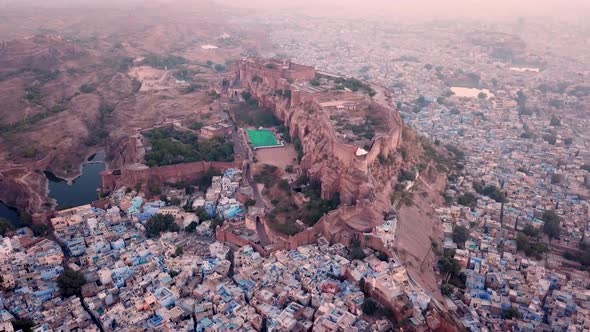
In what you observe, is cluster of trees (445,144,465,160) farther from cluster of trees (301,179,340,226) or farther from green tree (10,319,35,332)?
green tree (10,319,35,332)

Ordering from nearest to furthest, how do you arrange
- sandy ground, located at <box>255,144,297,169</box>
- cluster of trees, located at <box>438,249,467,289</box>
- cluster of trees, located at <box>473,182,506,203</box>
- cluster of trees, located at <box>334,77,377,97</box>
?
cluster of trees, located at <box>438,249,467,289</box>
cluster of trees, located at <box>473,182,506,203</box>
sandy ground, located at <box>255,144,297,169</box>
cluster of trees, located at <box>334,77,377,97</box>

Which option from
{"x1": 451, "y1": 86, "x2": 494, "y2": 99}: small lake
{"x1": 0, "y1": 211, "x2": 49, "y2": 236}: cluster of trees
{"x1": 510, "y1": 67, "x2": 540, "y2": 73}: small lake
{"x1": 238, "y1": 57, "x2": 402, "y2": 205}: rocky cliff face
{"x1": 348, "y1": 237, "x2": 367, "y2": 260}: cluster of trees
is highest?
{"x1": 238, "y1": 57, "x2": 402, "y2": 205}: rocky cliff face

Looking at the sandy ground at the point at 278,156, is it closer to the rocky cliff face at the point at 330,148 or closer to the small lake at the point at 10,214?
the rocky cliff face at the point at 330,148

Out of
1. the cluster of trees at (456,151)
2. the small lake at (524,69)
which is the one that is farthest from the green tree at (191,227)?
the small lake at (524,69)

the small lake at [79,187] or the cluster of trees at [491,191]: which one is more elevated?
the cluster of trees at [491,191]

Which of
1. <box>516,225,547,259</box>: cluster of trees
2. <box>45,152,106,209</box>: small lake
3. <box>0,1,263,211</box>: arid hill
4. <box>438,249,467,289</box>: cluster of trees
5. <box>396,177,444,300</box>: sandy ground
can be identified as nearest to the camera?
<box>396,177,444,300</box>: sandy ground

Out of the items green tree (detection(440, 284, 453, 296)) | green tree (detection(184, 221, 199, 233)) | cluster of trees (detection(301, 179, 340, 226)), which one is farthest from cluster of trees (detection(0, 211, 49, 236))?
green tree (detection(440, 284, 453, 296))

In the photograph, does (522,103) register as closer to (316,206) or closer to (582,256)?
(582,256)
